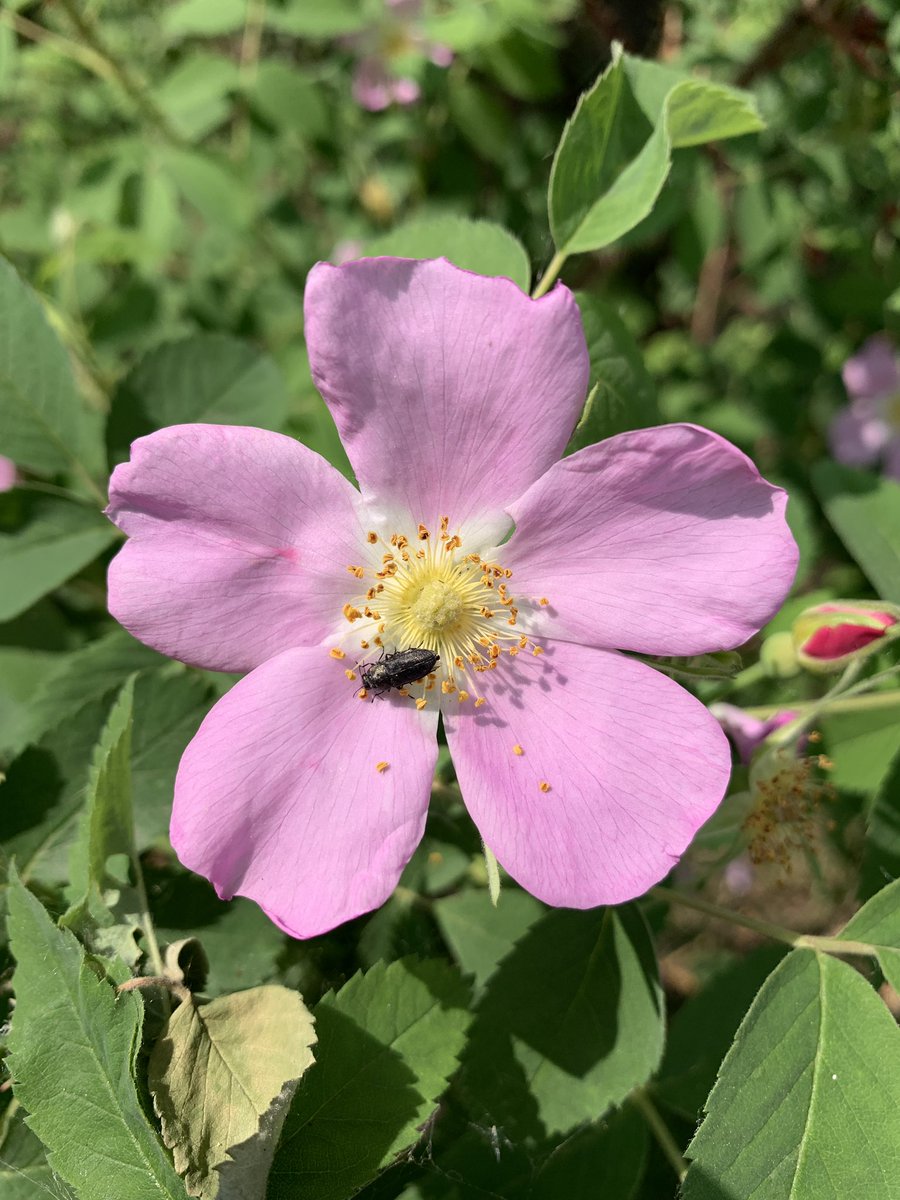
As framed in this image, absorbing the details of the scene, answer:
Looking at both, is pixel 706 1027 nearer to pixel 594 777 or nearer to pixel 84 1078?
pixel 594 777

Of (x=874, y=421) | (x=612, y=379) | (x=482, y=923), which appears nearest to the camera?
(x=612, y=379)

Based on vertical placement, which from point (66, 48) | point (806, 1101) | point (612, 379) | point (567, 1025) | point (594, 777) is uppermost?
point (66, 48)

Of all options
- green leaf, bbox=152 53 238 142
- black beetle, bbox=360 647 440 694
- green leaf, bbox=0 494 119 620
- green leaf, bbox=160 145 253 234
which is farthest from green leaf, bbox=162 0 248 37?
black beetle, bbox=360 647 440 694

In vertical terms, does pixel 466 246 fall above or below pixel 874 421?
above

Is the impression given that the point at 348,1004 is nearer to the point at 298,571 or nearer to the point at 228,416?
the point at 298,571

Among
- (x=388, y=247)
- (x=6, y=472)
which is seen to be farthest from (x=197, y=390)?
(x=6, y=472)

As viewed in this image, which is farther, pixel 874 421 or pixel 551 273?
pixel 874 421

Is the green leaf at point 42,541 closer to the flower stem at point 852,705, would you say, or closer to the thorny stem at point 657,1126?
the flower stem at point 852,705

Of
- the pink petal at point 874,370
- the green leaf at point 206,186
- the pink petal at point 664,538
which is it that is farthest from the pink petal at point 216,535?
the pink petal at point 874,370
